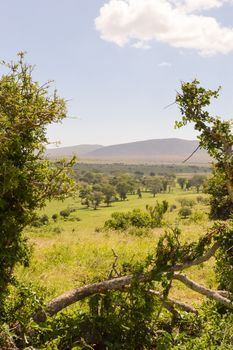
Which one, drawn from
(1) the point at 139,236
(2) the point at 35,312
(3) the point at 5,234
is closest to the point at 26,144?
(3) the point at 5,234

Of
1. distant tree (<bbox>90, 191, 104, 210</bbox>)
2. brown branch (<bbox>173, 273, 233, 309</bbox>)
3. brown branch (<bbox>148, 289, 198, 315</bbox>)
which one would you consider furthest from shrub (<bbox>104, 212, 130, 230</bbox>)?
distant tree (<bbox>90, 191, 104, 210</bbox>)

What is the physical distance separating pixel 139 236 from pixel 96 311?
62.1 ft

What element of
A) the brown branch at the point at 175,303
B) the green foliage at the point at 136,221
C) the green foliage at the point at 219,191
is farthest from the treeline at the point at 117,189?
the brown branch at the point at 175,303

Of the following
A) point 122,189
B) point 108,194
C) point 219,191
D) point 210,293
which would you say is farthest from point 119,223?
point 122,189

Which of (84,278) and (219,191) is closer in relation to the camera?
(84,278)

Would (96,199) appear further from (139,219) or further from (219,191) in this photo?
(219,191)

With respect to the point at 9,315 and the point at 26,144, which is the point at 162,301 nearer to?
the point at 9,315

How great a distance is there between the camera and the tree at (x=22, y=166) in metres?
8.91

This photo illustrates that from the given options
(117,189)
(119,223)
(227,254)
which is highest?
(227,254)

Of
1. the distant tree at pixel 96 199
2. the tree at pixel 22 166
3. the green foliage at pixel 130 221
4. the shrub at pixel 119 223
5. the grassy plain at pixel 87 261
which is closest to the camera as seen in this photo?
the tree at pixel 22 166

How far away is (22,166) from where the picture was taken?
30.8ft

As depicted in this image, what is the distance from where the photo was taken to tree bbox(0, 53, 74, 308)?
29.2 feet

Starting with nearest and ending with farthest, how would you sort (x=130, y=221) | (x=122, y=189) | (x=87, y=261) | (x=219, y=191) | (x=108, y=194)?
(x=219, y=191) → (x=87, y=261) → (x=130, y=221) → (x=108, y=194) → (x=122, y=189)

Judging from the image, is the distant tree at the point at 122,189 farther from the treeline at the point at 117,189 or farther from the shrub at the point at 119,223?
the shrub at the point at 119,223
